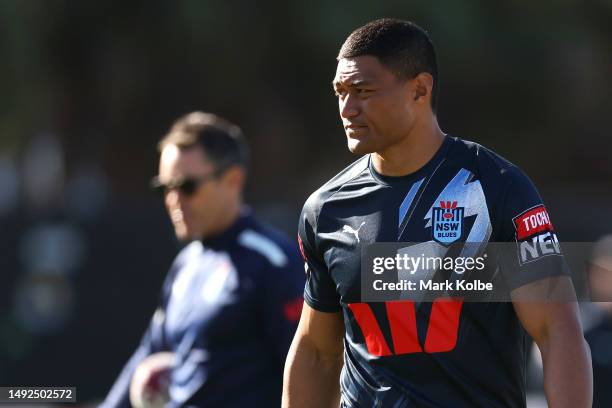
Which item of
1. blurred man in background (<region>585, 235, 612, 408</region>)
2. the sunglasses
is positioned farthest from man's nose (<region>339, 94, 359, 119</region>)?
blurred man in background (<region>585, 235, 612, 408</region>)

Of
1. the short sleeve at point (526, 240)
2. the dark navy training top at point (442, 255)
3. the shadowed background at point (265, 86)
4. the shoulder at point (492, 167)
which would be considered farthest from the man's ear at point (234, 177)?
the shadowed background at point (265, 86)

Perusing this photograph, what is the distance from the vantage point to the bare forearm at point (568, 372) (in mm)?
3471

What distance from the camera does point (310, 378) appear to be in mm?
4227

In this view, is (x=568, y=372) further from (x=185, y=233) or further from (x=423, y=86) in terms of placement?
(x=185, y=233)

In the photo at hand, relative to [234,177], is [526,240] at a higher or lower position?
higher

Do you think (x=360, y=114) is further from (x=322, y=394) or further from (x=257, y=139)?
(x=257, y=139)

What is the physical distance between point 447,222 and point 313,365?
0.82 m

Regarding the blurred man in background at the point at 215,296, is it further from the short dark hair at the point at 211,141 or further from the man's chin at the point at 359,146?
the man's chin at the point at 359,146

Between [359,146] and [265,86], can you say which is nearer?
[359,146]

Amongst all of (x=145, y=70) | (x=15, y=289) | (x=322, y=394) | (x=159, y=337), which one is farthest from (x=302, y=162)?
(x=322, y=394)

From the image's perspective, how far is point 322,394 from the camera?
424cm

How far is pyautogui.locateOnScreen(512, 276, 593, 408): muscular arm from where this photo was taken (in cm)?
348

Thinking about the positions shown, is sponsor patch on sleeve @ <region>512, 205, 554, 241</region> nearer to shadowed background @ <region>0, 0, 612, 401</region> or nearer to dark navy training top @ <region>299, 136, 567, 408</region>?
dark navy training top @ <region>299, 136, 567, 408</region>

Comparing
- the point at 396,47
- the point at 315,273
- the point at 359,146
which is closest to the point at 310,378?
the point at 315,273
